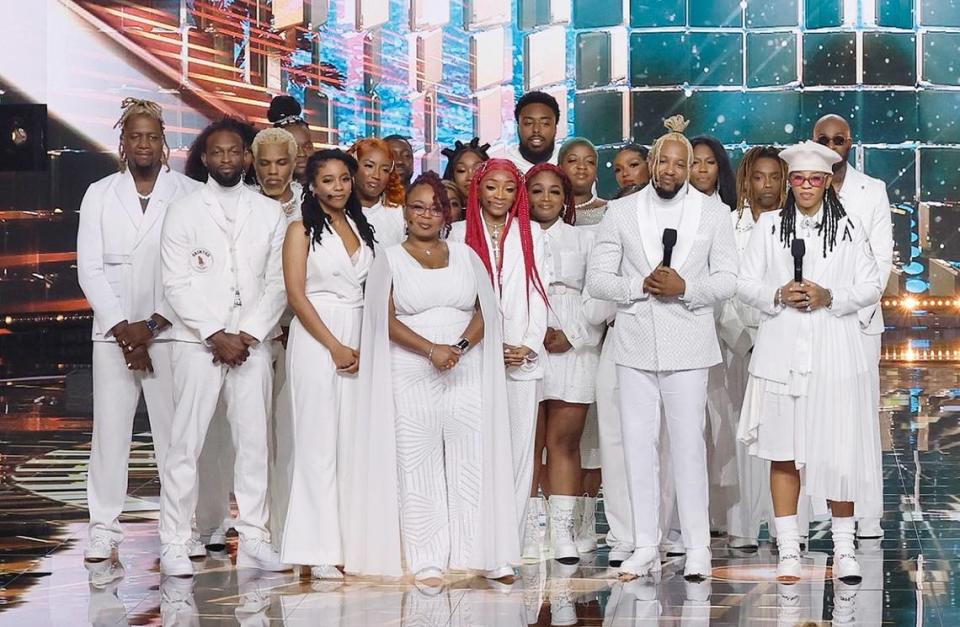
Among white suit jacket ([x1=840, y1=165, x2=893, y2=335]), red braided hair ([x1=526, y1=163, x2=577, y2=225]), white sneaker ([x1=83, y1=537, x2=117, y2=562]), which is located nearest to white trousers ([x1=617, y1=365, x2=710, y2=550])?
red braided hair ([x1=526, y1=163, x2=577, y2=225])

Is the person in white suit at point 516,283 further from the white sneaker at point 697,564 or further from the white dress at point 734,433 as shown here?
the white dress at point 734,433

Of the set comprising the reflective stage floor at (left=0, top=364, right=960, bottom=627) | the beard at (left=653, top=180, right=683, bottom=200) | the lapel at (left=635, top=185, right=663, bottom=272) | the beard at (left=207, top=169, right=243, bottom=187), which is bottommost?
the reflective stage floor at (left=0, top=364, right=960, bottom=627)

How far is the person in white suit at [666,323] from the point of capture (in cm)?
682

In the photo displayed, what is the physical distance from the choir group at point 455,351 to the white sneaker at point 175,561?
12 mm

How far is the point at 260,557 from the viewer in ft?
23.4

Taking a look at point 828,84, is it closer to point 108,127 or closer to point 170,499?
point 108,127

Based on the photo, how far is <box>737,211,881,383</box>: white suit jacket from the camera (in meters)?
6.85

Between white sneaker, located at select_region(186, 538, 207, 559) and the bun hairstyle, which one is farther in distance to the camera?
the bun hairstyle

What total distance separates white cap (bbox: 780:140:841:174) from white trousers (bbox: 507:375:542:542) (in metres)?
1.34

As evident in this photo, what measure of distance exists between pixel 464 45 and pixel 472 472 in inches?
284

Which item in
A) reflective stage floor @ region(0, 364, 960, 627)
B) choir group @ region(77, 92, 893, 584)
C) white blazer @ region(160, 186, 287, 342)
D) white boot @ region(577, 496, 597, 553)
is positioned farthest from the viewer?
white boot @ region(577, 496, 597, 553)

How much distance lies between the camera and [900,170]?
1427 cm

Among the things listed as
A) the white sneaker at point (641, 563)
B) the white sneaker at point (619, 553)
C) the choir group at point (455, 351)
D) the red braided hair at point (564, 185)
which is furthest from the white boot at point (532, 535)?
the red braided hair at point (564, 185)

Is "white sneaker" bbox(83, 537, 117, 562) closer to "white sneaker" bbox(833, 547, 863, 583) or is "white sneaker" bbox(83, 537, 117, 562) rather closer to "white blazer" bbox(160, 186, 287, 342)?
"white blazer" bbox(160, 186, 287, 342)
